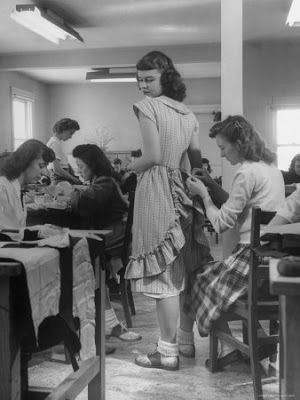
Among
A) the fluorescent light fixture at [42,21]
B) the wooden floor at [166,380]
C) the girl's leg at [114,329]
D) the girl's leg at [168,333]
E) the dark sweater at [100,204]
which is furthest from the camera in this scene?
the fluorescent light fixture at [42,21]

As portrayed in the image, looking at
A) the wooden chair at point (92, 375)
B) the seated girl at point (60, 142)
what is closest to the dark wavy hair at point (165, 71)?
the wooden chair at point (92, 375)

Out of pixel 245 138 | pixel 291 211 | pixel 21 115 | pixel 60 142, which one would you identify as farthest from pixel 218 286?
pixel 21 115

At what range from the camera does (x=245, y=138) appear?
2.49m

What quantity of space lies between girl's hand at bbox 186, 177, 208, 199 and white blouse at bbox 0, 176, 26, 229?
2.66 ft

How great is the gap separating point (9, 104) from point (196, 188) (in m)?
7.38

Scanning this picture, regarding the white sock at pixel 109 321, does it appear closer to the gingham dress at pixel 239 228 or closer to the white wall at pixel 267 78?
the gingham dress at pixel 239 228

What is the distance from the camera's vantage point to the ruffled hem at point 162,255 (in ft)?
8.37

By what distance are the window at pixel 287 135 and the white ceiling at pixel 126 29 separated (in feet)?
3.66

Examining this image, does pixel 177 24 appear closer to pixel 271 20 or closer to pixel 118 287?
pixel 271 20

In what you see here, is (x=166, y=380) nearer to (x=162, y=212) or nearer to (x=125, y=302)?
(x=162, y=212)

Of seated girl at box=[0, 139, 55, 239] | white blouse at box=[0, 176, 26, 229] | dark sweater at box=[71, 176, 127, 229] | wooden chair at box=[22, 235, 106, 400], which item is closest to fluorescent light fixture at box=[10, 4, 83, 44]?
dark sweater at box=[71, 176, 127, 229]

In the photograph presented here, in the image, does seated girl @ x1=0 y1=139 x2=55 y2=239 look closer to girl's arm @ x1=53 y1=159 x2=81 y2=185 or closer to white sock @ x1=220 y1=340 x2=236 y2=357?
white sock @ x1=220 y1=340 x2=236 y2=357

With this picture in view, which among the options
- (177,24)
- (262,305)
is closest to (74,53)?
(177,24)

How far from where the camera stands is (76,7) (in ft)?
18.8
